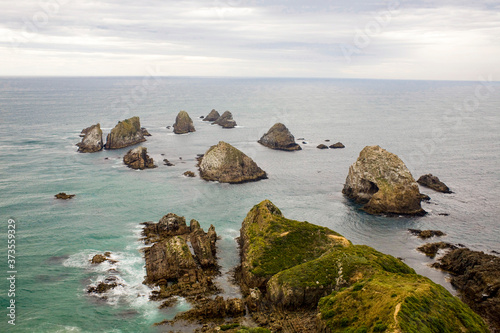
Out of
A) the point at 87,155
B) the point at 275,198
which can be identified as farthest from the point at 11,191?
the point at 275,198

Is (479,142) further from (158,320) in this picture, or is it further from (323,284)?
(158,320)

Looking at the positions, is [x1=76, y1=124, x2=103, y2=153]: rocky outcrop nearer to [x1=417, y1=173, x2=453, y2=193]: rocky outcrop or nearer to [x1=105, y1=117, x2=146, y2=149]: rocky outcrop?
[x1=105, y1=117, x2=146, y2=149]: rocky outcrop

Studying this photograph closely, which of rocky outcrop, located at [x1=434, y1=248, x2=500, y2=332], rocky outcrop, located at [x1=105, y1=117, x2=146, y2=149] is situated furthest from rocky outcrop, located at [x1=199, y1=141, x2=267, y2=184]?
rocky outcrop, located at [x1=434, y1=248, x2=500, y2=332]

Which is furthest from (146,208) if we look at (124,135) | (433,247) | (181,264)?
(124,135)

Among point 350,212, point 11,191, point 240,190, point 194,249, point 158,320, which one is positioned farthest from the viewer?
point 240,190

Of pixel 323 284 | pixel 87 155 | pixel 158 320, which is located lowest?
pixel 158 320

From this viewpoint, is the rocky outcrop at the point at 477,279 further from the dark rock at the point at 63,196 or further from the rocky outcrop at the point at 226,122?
the rocky outcrop at the point at 226,122

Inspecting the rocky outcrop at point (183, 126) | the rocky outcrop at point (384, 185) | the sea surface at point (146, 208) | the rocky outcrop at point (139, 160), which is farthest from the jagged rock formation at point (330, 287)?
the rocky outcrop at point (183, 126)
